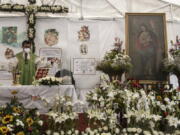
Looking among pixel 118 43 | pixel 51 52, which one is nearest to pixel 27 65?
pixel 51 52

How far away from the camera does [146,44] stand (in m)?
6.24

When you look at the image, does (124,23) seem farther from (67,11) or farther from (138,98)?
(138,98)

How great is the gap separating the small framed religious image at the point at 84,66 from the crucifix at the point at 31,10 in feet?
3.72

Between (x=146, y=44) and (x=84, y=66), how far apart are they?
1604 millimetres

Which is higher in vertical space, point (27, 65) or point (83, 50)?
point (83, 50)

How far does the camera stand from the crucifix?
244 inches

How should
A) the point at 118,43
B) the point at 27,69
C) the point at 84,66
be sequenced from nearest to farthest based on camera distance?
the point at 27,69, the point at 118,43, the point at 84,66

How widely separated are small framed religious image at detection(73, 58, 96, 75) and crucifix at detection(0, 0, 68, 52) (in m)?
1.14

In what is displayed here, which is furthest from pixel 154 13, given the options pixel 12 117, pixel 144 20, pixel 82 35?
pixel 12 117

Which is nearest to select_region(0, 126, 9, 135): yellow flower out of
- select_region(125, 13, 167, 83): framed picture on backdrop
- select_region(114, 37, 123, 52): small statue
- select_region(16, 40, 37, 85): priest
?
select_region(16, 40, 37, 85): priest

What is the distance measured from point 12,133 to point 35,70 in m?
2.92

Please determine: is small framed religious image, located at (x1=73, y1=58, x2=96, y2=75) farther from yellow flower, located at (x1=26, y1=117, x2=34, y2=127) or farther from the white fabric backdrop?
yellow flower, located at (x1=26, y1=117, x2=34, y2=127)

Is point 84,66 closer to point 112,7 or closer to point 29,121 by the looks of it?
Answer: point 112,7

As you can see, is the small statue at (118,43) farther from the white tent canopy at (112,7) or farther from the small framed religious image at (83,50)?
the small framed religious image at (83,50)
